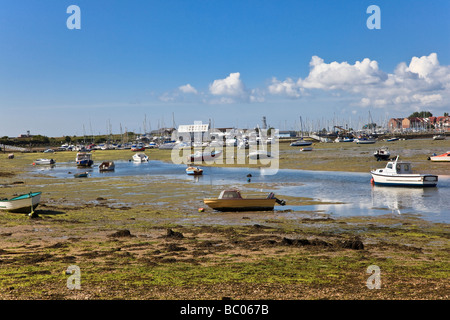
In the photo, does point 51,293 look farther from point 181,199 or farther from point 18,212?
point 181,199

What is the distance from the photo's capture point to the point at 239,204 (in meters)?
32.8

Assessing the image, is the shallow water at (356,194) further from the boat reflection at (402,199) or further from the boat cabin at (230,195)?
the boat cabin at (230,195)

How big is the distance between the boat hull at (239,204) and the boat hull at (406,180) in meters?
20.0

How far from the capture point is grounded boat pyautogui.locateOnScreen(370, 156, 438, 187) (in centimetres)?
4431

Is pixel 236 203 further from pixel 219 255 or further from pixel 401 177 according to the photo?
pixel 401 177

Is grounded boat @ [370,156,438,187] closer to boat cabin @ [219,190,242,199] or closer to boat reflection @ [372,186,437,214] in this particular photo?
boat reflection @ [372,186,437,214]

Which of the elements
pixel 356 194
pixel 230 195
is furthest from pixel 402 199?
pixel 230 195

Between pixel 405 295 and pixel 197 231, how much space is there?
14.1 meters

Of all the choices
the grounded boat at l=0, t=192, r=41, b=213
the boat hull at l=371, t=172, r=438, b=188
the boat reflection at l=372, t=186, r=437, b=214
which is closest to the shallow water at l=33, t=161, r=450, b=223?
the boat reflection at l=372, t=186, r=437, b=214

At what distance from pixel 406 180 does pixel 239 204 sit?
2288 centimetres

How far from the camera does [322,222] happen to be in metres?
28.1

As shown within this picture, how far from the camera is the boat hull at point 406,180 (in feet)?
145

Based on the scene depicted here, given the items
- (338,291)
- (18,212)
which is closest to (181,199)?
(18,212)
